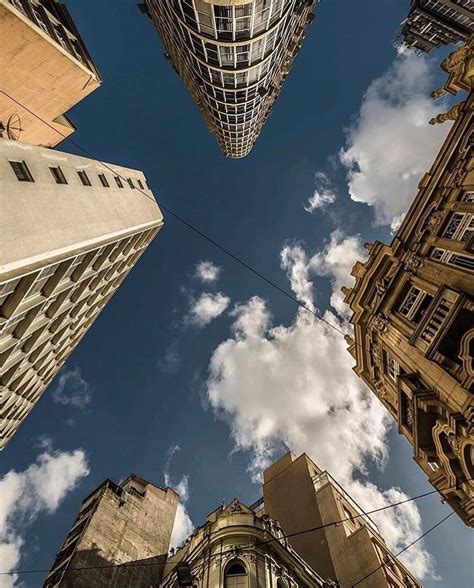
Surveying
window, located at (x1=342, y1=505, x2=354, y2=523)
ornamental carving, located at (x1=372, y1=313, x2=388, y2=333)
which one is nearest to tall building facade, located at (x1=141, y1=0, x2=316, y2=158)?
ornamental carving, located at (x1=372, y1=313, x2=388, y2=333)

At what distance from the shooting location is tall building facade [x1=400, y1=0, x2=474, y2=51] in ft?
146

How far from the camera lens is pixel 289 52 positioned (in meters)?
46.0

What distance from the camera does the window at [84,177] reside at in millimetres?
23062

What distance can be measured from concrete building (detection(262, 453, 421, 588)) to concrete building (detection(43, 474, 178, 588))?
13.5 m

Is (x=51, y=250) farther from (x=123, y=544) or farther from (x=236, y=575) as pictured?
(x=123, y=544)

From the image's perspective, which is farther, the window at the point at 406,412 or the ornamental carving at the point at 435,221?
the ornamental carving at the point at 435,221

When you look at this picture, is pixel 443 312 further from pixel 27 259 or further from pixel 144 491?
pixel 144 491

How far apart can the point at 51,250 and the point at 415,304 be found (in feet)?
71.3

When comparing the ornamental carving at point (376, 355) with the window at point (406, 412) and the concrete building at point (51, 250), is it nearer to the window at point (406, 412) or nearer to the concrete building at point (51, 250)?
the window at point (406, 412)

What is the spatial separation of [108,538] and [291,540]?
1881 centimetres

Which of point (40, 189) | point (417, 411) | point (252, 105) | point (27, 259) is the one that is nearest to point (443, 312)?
point (417, 411)

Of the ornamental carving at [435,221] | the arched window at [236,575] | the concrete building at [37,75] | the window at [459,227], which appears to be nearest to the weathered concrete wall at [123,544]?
the arched window at [236,575]

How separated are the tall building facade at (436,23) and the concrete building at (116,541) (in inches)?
2856

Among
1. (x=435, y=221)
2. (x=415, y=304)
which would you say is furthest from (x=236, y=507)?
(x=435, y=221)
